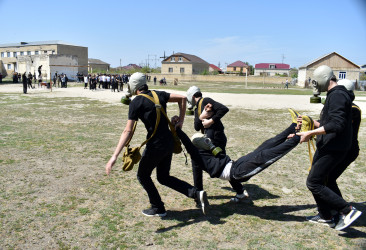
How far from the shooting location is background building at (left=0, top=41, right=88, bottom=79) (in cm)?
5228

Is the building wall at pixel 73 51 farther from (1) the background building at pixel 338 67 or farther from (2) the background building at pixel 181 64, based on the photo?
(1) the background building at pixel 338 67

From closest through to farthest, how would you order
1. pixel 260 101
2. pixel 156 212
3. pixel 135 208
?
pixel 156 212 < pixel 135 208 < pixel 260 101

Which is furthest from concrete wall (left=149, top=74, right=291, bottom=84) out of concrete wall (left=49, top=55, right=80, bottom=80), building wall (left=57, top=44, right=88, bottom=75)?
concrete wall (left=49, top=55, right=80, bottom=80)

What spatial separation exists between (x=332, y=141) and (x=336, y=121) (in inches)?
12.7

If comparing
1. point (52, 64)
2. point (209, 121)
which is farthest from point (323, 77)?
point (52, 64)

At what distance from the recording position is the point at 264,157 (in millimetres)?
3895

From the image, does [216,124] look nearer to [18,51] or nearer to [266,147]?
[266,147]

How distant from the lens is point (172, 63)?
315ft

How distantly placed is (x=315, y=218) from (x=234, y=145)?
4765 millimetres

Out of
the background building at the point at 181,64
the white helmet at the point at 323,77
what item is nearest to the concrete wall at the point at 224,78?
the background building at the point at 181,64

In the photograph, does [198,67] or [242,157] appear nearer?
[242,157]

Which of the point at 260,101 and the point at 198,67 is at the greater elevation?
the point at 198,67

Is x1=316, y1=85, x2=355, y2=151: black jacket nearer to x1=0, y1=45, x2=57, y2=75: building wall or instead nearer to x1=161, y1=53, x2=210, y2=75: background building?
x1=0, y1=45, x2=57, y2=75: building wall

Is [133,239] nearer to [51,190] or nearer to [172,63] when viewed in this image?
[51,190]
